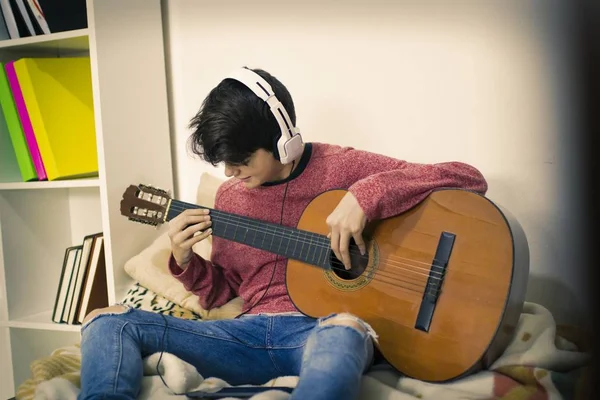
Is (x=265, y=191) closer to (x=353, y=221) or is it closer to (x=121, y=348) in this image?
(x=353, y=221)

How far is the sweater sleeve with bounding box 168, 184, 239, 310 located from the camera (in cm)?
97

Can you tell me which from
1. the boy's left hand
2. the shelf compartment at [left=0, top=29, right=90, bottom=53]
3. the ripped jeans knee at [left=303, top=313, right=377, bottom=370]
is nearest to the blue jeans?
the ripped jeans knee at [left=303, top=313, right=377, bottom=370]

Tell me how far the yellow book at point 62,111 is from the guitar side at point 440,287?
2.30ft

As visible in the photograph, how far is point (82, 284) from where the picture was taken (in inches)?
48.9

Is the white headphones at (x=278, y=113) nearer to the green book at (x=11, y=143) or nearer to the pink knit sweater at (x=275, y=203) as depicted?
the pink knit sweater at (x=275, y=203)

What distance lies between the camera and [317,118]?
1219mm

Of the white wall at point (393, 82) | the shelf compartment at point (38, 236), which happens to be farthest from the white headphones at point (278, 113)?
the shelf compartment at point (38, 236)

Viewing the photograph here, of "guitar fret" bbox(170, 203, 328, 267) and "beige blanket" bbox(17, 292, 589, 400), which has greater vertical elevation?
"guitar fret" bbox(170, 203, 328, 267)

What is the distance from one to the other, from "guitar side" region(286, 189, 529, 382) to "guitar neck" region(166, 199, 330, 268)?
0.10 ft

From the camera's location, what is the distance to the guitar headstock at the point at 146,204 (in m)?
0.95

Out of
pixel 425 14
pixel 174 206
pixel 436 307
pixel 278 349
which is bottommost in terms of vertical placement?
pixel 278 349

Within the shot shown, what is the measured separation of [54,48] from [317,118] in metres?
0.68

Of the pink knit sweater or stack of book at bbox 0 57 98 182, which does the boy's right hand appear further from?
stack of book at bbox 0 57 98 182

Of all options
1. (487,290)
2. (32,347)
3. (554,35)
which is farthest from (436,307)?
(32,347)
